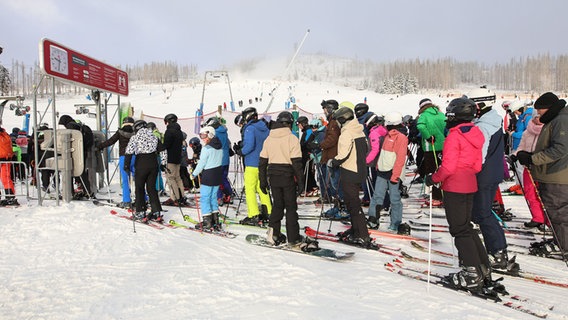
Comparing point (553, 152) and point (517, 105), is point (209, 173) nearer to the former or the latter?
point (553, 152)

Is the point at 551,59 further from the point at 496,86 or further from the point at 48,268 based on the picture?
the point at 48,268

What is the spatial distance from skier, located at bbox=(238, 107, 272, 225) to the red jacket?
141 inches

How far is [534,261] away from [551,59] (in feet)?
420

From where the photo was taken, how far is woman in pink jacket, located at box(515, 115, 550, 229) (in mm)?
5992

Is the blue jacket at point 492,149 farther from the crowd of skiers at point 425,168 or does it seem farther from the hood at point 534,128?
the hood at point 534,128

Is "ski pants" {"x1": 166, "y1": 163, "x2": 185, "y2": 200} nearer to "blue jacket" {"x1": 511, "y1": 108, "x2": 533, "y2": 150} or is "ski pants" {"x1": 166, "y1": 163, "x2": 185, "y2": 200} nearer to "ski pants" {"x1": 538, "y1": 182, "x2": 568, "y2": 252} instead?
"ski pants" {"x1": 538, "y1": 182, "x2": 568, "y2": 252}

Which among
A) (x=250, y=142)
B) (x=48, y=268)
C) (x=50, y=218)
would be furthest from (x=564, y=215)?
(x=50, y=218)

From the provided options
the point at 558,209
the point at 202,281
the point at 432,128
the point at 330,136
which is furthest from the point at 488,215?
the point at 432,128

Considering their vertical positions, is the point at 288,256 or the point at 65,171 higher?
the point at 65,171

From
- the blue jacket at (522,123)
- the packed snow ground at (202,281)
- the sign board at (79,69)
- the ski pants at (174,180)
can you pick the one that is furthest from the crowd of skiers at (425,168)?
the blue jacket at (522,123)

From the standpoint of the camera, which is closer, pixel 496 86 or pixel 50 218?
pixel 50 218

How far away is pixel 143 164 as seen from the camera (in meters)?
6.88

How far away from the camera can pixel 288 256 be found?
503 centimetres

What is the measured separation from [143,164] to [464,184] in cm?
520
